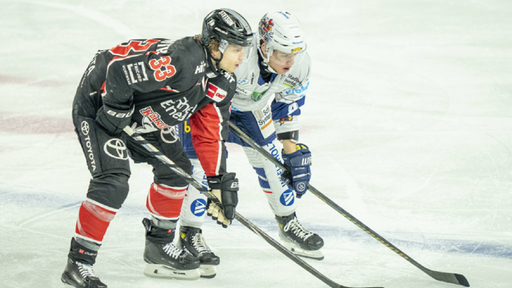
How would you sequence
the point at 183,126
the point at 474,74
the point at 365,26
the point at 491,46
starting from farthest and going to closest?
the point at 365,26 < the point at 491,46 < the point at 474,74 < the point at 183,126

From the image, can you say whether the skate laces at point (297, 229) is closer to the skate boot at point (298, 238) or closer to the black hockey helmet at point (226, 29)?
the skate boot at point (298, 238)

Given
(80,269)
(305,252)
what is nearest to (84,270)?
(80,269)

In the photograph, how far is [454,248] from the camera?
3564mm

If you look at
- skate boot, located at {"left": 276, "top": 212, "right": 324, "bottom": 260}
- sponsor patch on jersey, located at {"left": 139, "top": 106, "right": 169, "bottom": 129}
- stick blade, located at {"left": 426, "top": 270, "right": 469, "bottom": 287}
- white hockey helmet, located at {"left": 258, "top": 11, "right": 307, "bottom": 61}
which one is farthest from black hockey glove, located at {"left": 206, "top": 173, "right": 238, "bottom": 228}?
stick blade, located at {"left": 426, "top": 270, "right": 469, "bottom": 287}

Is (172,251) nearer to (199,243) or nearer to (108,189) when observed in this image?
(199,243)

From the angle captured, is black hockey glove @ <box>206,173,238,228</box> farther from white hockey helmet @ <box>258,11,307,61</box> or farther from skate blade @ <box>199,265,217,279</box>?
white hockey helmet @ <box>258,11,307,61</box>

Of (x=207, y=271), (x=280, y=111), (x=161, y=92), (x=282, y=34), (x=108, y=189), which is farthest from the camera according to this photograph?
(x=280, y=111)

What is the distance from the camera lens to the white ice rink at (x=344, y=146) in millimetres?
3379

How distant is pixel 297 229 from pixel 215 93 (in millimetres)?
1210

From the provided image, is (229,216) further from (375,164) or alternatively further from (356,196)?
(375,164)

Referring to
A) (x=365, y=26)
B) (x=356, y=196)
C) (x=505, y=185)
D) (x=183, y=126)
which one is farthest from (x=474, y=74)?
(x=183, y=126)

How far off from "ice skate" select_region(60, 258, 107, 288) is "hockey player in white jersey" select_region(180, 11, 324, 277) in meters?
0.73

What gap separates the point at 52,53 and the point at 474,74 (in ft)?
15.4

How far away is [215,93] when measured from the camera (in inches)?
113
